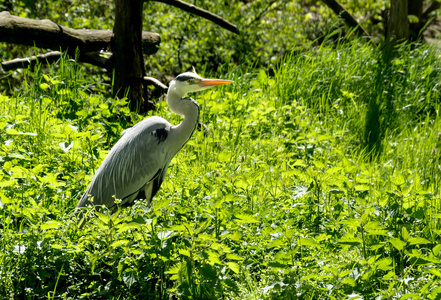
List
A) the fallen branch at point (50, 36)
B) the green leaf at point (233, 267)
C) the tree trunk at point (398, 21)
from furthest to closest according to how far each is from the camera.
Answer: the tree trunk at point (398, 21), the fallen branch at point (50, 36), the green leaf at point (233, 267)

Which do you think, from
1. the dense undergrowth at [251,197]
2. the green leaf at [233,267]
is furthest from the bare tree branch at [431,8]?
the green leaf at [233,267]

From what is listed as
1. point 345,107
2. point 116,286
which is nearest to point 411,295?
point 116,286

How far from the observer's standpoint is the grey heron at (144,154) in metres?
3.23

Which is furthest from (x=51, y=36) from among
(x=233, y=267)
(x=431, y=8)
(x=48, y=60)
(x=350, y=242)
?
(x=431, y=8)

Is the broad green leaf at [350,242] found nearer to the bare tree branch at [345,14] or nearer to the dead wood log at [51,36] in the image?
the dead wood log at [51,36]

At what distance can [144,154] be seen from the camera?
10.8 ft

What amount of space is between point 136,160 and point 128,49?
1486 millimetres

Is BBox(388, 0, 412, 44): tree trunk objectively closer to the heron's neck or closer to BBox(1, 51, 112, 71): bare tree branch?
BBox(1, 51, 112, 71): bare tree branch

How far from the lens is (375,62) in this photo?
573 centimetres

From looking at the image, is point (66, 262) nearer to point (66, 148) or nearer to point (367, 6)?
point (66, 148)

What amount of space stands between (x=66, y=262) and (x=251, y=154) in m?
2.05

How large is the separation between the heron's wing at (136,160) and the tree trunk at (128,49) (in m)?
1.28

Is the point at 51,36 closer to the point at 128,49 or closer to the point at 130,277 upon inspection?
the point at 128,49

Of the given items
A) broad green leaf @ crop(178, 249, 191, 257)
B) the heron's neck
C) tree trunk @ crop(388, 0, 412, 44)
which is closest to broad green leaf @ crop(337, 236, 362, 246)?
broad green leaf @ crop(178, 249, 191, 257)
